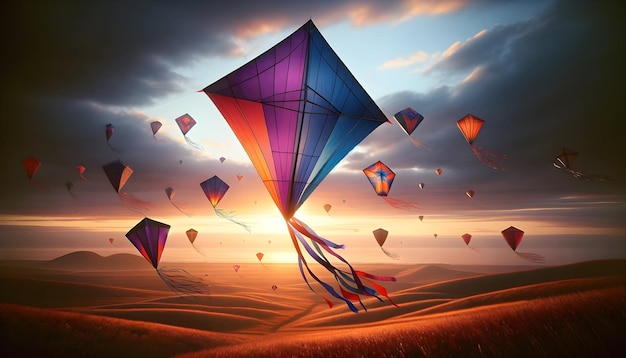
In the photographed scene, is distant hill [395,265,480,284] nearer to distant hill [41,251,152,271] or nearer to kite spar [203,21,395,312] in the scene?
kite spar [203,21,395,312]

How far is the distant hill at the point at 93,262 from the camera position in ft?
405

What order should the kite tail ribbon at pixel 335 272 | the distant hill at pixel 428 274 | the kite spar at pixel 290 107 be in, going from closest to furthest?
1. the kite tail ribbon at pixel 335 272
2. the kite spar at pixel 290 107
3. the distant hill at pixel 428 274

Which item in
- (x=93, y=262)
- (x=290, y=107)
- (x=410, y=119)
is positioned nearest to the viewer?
(x=290, y=107)

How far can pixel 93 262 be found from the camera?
130m

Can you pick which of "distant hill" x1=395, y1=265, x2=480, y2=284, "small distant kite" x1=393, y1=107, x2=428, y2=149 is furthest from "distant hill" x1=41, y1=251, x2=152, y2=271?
"small distant kite" x1=393, y1=107, x2=428, y2=149

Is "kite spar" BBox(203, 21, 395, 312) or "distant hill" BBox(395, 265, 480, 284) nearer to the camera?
"kite spar" BBox(203, 21, 395, 312)

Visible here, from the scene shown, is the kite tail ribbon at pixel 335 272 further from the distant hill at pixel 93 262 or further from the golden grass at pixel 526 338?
the distant hill at pixel 93 262

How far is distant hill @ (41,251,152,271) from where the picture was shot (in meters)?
124

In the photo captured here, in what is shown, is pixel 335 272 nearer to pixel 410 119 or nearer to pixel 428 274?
pixel 410 119

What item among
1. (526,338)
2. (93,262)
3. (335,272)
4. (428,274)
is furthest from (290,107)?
(93,262)

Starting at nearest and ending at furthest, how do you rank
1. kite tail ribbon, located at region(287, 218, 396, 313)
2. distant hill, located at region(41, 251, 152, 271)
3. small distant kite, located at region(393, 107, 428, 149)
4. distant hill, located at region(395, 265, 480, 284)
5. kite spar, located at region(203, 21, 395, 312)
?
kite tail ribbon, located at region(287, 218, 396, 313) < kite spar, located at region(203, 21, 395, 312) < small distant kite, located at region(393, 107, 428, 149) < distant hill, located at region(395, 265, 480, 284) < distant hill, located at region(41, 251, 152, 271)

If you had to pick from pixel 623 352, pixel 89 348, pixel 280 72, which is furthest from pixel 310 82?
pixel 89 348

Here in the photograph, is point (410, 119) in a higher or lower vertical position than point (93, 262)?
higher

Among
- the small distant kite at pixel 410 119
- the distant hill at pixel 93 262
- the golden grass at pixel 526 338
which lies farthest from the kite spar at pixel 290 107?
the distant hill at pixel 93 262
